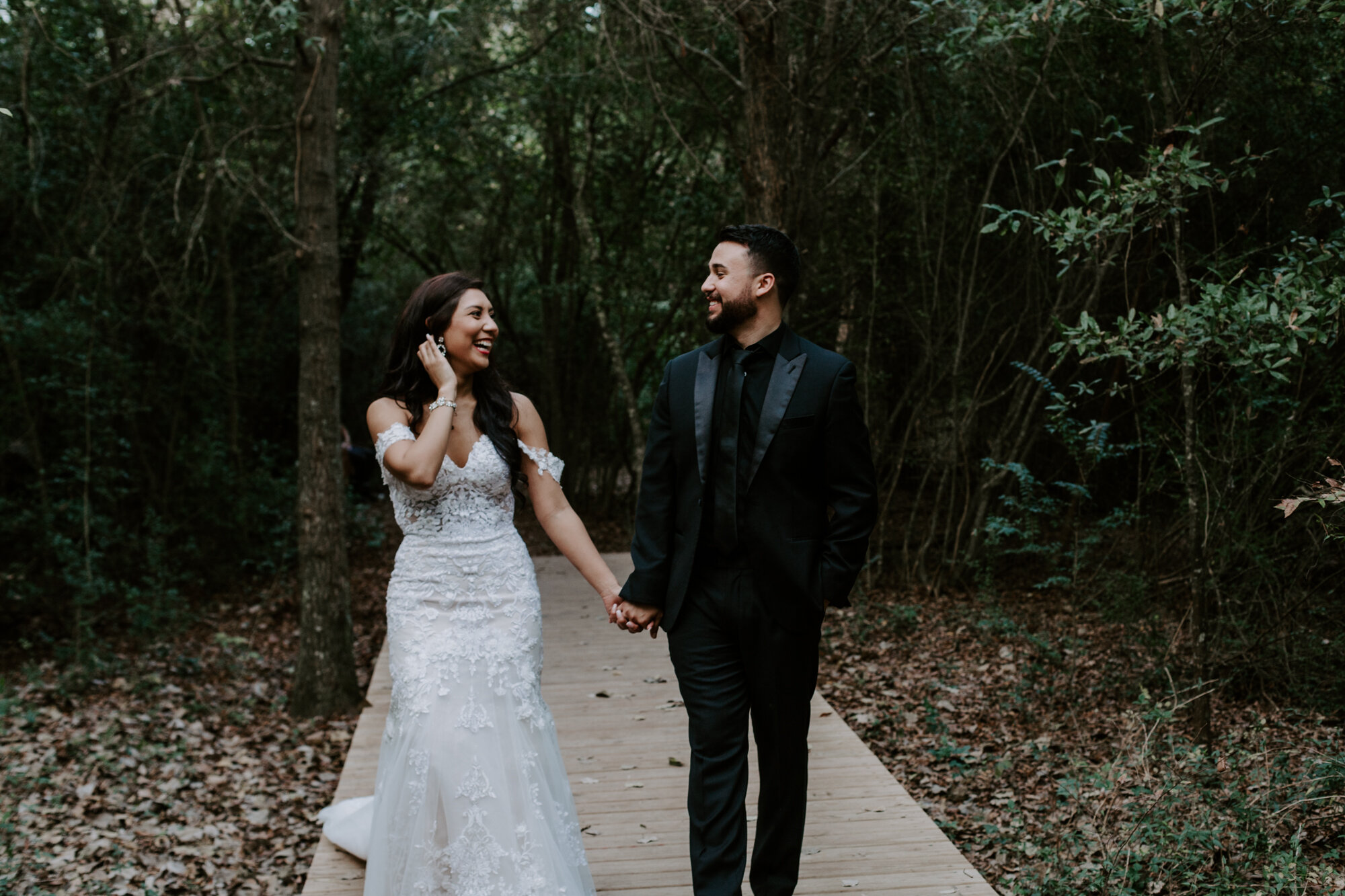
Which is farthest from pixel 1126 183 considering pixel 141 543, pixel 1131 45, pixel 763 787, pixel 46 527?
pixel 141 543

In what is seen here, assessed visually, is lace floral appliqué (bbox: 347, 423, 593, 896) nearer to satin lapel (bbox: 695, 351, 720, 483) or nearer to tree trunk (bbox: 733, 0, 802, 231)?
satin lapel (bbox: 695, 351, 720, 483)

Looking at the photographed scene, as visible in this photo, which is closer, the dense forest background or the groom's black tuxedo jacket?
the groom's black tuxedo jacket

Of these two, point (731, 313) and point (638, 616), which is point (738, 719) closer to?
point (638, 616)

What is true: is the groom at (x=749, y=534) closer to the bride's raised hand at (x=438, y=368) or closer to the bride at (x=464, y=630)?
the bride at (x=464, y=630)

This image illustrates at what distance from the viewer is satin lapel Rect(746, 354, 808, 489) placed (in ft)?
9.72

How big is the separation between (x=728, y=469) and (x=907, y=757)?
351 cm

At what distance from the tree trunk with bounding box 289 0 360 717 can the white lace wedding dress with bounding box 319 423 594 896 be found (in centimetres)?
373

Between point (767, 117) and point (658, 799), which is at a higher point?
point (767, 117)

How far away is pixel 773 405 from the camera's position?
297cm

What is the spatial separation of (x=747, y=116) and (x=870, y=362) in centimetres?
316

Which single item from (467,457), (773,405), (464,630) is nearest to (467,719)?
(464,630)

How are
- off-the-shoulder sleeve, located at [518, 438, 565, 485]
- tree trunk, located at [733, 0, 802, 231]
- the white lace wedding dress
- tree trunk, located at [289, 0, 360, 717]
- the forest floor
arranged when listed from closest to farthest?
the white lace wedding dress
off-the-shoulder sleeve, located at [518, 438, 565, 485]
the forest floor
tree trunk, located at [289, 0, 360, 717]
tree trunk, located at [733, 0, 802, 231]

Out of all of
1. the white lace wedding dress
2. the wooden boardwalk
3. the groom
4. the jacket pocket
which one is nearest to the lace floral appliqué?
the white lace wedding dress

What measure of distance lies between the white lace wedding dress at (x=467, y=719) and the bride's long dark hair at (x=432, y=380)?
0.07 metres
